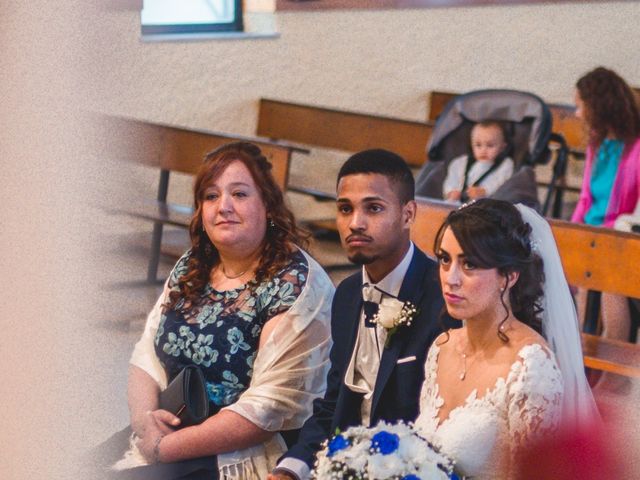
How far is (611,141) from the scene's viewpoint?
5680mm

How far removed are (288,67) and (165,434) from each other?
18.9ft

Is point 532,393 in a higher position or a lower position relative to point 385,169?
lower

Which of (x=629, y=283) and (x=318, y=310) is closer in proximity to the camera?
(x=318, y=310)

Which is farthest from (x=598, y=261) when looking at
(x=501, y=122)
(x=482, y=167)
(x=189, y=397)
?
(x=501, y=122)

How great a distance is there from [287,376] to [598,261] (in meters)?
1.82

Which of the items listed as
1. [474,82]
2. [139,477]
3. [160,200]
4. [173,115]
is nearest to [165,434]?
[139,477]

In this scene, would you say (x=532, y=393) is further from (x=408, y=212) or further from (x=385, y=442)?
(x=408, y=212)

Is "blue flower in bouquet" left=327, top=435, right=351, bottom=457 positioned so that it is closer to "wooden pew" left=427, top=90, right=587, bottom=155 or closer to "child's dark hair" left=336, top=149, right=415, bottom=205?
"child's dark hair" left=336, top=149, right=415, bottom=205

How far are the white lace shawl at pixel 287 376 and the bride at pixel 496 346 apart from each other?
1.73 feet

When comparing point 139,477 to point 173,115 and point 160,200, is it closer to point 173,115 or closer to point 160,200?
point 160,200

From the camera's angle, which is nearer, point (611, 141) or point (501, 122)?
point (611, 141)

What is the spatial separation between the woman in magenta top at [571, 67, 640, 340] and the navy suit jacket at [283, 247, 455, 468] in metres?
3.12

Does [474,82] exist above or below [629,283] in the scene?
above

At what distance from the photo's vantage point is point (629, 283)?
158 inches
